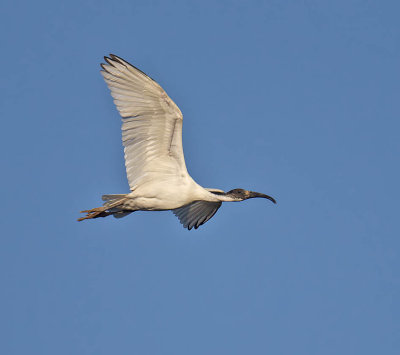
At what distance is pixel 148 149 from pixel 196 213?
2.76 meters

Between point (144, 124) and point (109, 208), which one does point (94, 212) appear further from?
point (144, 124)

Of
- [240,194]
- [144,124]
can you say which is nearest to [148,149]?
[144,124]

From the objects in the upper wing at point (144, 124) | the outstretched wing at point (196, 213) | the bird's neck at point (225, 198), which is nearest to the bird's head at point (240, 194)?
the bird's neck at point (225, 198)

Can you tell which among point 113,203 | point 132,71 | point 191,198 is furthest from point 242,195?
point 132,71

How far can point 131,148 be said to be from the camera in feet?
49.0

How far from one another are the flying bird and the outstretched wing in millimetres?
568

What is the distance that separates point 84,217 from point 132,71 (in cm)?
328

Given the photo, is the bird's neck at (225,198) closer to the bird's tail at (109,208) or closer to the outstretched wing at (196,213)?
the outstretched wing at (196,213)

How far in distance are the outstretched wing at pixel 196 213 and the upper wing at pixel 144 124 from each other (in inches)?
74.9

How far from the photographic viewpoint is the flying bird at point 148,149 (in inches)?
557

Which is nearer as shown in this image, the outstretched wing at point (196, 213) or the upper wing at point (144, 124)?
the upper wing at point (144, 124)

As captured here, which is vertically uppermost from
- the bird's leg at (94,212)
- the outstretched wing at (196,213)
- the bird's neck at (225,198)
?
the bird's neck at (225,198)

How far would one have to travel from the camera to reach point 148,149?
49.2ft

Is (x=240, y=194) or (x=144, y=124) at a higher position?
(x=144, y=124)
